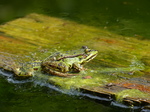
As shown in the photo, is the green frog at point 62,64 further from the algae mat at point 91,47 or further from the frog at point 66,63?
the algae mat at point 91,47

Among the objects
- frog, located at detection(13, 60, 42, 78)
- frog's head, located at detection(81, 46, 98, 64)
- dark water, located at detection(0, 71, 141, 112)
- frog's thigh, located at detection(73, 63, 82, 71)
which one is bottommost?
dark water, located at detection(0, 71, 141, 112)

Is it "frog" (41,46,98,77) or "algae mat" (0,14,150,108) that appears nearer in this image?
"algae mat" (0,14,150,108)

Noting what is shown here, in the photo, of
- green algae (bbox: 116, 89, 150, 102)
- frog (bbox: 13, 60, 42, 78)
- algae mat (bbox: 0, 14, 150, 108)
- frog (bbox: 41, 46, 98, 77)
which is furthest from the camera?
frog (bbox: 13, 60, 42, 78)

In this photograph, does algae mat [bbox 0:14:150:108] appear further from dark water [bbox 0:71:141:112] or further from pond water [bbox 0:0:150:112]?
pond water [bbox 0:0:150:112]

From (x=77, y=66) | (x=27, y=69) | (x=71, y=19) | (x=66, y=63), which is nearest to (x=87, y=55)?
(x=77, y=66)

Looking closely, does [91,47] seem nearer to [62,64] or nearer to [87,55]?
[87,55]

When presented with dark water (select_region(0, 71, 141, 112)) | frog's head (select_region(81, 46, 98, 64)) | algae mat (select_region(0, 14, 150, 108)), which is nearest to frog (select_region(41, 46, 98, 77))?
frog's head (select_region(81, 46, 98, 64))

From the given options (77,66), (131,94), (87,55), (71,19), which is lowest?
(131,94)

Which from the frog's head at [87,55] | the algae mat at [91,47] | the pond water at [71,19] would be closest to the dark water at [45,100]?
the pond water at [71,19]
